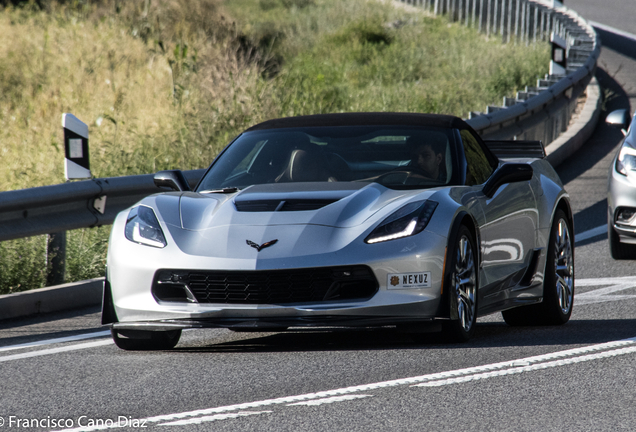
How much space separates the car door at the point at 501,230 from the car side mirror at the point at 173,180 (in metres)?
1.71

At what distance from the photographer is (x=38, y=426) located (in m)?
4.64

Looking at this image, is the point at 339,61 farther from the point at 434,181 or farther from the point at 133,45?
the point at 434,181

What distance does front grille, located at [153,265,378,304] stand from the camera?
5.75 metres

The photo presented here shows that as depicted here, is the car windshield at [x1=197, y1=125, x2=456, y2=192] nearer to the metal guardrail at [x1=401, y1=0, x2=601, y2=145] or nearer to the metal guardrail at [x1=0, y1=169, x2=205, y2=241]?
the metal guardrail at [x1=0, y1=169, x2=205, y2=241]

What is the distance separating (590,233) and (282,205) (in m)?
6.35

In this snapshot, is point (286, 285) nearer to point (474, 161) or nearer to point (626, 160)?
point (474, 161)

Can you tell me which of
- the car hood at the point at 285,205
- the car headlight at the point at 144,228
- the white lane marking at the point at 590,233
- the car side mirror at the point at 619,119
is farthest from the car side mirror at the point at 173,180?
the car side mirror at the point at 619,119

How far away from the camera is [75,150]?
9453 millimetres

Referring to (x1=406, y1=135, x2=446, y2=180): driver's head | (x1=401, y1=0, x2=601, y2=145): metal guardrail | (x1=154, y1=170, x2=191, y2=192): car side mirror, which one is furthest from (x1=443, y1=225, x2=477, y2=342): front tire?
(x1=401, y1=0, x2=601, y2=145): metal guardrail

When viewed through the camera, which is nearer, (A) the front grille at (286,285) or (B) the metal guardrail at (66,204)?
(A) the front grille at (286,285)

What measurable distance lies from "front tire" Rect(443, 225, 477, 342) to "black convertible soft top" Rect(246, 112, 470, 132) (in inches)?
41.4

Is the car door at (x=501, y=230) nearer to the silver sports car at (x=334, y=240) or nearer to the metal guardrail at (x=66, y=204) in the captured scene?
the silver sports car at (x=334, y=240)

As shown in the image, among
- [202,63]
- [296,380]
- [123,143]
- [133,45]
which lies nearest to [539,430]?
[296,380]

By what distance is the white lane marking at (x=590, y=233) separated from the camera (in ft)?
37.3
